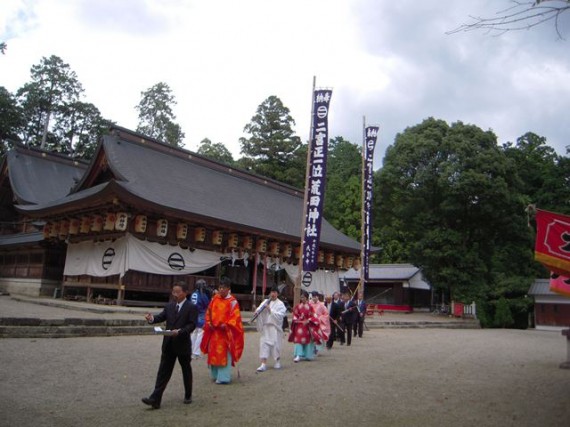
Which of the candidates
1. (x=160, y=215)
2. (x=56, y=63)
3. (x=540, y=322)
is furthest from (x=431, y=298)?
(x=56, y=63)

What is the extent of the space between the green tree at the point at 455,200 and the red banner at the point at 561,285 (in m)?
19.9

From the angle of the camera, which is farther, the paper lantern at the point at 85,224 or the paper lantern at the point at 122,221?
the paper lantern at the point at 85,224

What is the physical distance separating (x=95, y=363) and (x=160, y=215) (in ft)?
29.4

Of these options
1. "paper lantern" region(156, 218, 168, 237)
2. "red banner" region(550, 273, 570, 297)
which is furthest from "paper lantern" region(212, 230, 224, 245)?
"red banner" region(550, 273, 570, 297)

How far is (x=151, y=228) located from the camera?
52.7 feet

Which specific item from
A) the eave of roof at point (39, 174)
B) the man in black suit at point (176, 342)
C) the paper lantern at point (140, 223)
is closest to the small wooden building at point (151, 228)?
the paper lantern at point (140, 223)

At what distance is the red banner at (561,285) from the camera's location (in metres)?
6.91

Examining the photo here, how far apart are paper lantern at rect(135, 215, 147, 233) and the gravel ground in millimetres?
6065

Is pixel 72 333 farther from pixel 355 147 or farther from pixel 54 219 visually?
pixel 355 147

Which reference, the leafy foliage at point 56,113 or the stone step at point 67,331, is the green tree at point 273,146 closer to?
the leafy foliage at point 56,113

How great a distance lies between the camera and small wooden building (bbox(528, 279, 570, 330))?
26406 millimetres

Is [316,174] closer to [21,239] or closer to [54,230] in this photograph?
[54,230]

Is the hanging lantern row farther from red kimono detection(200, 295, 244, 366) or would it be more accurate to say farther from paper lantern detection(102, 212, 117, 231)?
red kimono detection(200, 295, 244, 366)

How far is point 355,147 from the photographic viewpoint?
48.7m
